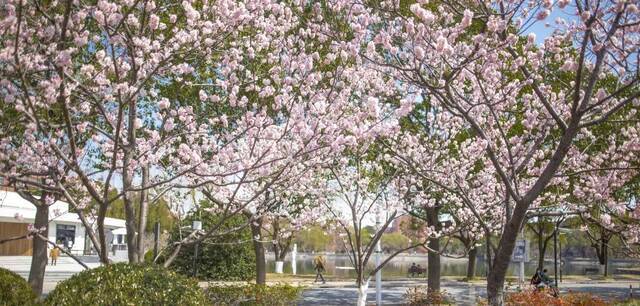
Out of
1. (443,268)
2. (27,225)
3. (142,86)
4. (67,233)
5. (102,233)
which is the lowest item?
(443,268)

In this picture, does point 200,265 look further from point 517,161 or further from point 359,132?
point 359,132

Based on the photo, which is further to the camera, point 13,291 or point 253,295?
point 253,295

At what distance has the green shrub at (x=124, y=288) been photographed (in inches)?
214

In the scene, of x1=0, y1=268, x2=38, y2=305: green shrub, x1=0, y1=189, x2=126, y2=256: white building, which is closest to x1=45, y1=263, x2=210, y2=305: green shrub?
x1=0, y1=268, x2=38, y2=305: green shrub

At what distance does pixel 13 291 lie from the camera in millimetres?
7430

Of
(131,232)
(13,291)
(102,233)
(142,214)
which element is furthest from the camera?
(142,214)

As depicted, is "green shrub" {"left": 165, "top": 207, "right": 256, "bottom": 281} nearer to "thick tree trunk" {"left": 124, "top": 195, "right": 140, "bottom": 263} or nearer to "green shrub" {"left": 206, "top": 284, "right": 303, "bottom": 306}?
"green shrub" {"left": 206, "top": 284, "right": 303, "bottom": 306}

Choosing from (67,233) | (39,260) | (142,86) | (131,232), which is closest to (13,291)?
(131,232)

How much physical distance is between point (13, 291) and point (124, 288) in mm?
2898

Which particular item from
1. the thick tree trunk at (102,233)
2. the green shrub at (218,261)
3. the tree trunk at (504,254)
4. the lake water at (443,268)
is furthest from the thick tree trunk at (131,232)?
the lake water at (443,268)

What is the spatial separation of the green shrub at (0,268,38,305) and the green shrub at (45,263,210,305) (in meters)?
2.03

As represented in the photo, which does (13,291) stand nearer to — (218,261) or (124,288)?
(124,288)

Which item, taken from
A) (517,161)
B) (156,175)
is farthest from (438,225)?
(156,175)

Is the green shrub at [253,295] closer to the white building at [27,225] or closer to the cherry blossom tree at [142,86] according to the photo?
the cherry blossom tree at [142,86]
